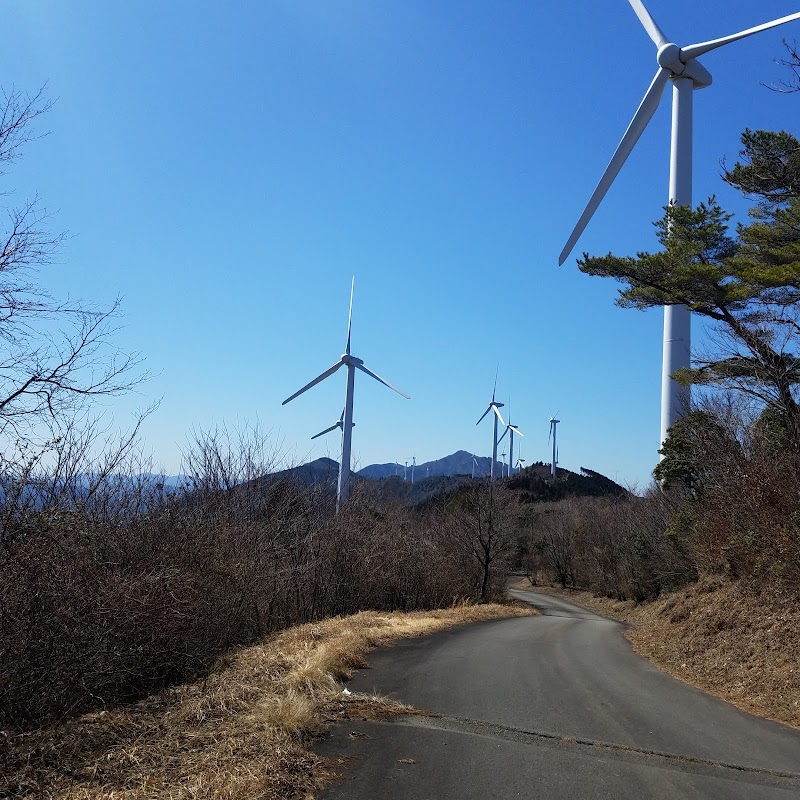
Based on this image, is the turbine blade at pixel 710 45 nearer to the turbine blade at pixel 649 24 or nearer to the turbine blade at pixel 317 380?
the turbine blade at pixel 649 24

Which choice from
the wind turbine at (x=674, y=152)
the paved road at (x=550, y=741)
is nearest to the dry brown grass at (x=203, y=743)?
the paved road at (x=550, y=741)

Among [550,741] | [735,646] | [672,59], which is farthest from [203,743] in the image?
[672,59]

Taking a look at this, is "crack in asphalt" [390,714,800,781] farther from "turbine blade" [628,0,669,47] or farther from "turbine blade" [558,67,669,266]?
"turbine blade" [628,0,669,47]

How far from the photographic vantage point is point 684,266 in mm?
17266

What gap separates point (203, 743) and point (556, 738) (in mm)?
3606

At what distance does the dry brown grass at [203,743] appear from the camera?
5.21m

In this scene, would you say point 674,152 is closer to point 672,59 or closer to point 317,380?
point 672,59

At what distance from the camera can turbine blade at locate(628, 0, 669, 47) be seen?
29.0m

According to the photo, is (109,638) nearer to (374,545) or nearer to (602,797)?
(602,797)

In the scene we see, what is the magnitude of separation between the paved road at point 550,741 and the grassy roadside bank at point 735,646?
26.2 inches

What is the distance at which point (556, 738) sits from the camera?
735cm

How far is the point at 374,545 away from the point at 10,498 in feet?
66.3

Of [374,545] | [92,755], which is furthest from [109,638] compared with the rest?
[374,545]

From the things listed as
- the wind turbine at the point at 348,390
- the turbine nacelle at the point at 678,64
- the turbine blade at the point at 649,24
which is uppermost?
the turbine blade at the point at 649,24
